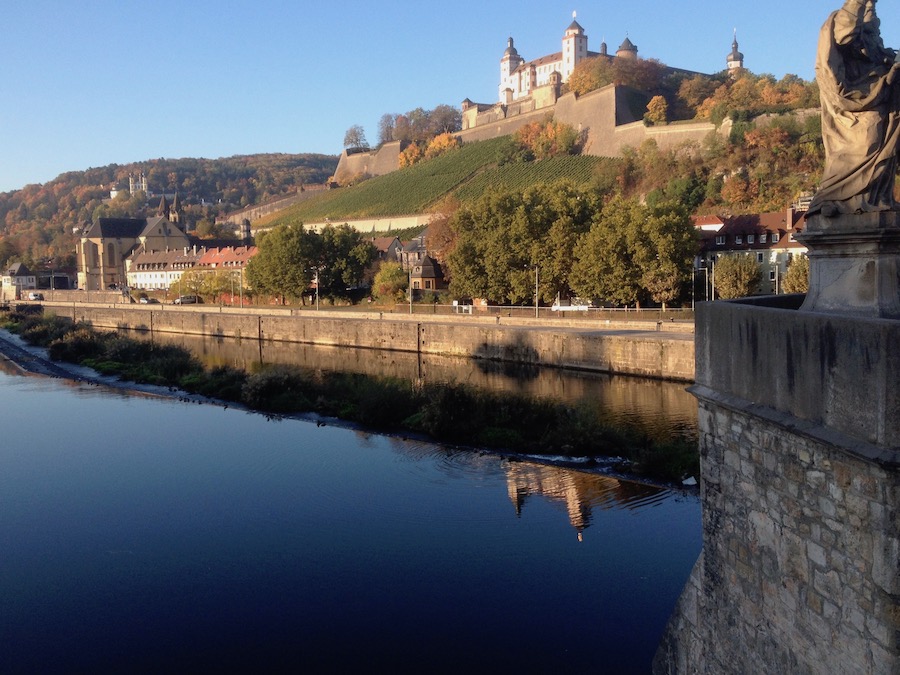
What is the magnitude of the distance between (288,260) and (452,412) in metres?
45.9

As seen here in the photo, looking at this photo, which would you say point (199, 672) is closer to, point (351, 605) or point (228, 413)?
point (351, 605)

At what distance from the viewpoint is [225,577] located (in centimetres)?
1399

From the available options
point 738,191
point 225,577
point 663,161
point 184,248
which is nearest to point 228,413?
point 225,577

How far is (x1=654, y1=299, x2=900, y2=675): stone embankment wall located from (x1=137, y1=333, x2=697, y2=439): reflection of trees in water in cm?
1559

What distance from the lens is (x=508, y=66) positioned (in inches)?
5733

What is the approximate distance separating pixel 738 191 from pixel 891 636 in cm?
6144

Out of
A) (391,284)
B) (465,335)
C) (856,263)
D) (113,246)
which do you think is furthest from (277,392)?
(113,246)

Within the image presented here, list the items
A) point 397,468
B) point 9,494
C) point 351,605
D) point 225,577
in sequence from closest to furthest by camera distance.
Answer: point 351,605 → point 225,577 → point 9,494 → point 397,468

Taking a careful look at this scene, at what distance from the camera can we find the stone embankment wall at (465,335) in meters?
33.1

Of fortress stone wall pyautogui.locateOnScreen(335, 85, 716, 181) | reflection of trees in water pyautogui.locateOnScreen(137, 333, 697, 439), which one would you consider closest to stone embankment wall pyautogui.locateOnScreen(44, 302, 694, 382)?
reflection of trees in water pyautogui.locateOnScreen(137, 333, 697, 439)

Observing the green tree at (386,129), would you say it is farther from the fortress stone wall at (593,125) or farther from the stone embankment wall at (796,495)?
the stone embankment wall at (796,495)

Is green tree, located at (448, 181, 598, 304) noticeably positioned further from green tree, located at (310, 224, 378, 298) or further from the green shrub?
the green shrub

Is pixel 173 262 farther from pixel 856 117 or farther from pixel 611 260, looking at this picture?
pixel 856 117

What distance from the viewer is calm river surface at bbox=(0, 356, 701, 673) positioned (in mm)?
11742
